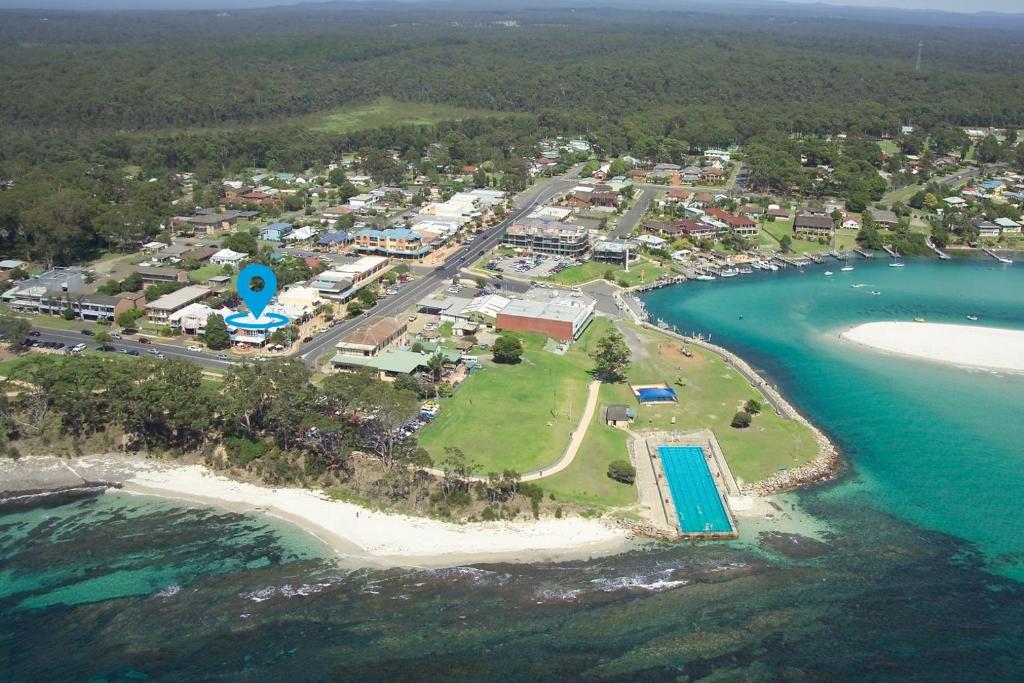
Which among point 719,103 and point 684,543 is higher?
point 719,103

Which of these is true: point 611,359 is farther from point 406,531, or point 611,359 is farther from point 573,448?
point 406,531

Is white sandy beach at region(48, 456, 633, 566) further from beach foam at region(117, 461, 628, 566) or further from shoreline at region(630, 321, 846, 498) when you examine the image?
shoreline at region(630, 321, 846, 498)

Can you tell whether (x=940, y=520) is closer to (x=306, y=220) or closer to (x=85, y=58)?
(x=306, y=220)

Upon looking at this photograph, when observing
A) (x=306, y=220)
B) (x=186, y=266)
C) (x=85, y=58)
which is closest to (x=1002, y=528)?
(x=186, y=266)

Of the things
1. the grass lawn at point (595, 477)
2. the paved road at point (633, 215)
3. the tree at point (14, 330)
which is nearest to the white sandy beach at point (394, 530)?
the grass lawn at point (595, 477)

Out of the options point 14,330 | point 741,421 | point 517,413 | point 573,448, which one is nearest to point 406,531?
point 573,448

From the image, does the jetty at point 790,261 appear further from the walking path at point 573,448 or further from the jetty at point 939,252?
the walking path at point 573,448
